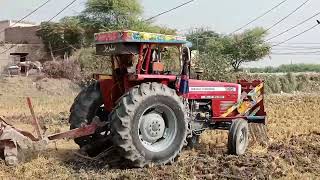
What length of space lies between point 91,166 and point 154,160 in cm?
100

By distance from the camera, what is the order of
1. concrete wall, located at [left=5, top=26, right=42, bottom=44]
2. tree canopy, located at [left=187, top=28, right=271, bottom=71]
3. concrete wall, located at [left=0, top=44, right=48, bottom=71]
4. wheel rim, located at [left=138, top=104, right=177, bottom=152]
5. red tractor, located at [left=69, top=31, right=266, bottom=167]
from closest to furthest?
red tractor, located at [left=69, top=31, right=266, bottom=167]
wheel rim, located at [left=138, top=104, right=177, bottom=152]
concrete wall, located at [left=0, top=44, right=48, bottom=71]
concrete wall, located at [left=5, top=26, right=42, bottom=44]
tree canopy, located at [left=187, top=28, right=271, bottom=71]

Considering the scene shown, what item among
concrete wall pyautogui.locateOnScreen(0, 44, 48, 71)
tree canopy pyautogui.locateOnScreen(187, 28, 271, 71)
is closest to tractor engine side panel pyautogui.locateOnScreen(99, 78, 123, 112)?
concrete wall pyautogui.locateOnScreen(0, 44, 48, 71)

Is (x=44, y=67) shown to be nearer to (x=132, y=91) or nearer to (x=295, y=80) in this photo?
(x=295, y=80)

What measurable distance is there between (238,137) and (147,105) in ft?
7.08

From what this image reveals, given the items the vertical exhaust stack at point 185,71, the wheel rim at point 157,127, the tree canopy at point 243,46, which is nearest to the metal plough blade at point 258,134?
the vertical exhaust stack at point 185,71

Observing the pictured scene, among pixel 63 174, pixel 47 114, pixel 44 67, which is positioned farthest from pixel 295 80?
pixel 63 174

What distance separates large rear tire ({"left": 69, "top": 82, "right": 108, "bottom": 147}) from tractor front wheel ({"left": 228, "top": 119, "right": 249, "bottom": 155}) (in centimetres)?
231

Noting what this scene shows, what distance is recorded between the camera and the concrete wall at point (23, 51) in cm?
3684

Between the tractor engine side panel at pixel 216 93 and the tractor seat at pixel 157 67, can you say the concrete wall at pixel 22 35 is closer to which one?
the tractor engine side panel at pixel 216 93

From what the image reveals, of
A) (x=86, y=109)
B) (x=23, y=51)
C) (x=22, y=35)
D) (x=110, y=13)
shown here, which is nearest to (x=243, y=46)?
(x=110, y=13)

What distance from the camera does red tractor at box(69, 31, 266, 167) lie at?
7.44 m

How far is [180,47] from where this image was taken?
861 centimetres

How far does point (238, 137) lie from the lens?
29.4ft

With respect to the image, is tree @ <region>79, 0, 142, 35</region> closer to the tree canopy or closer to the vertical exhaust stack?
the tree canopy
